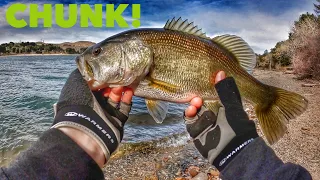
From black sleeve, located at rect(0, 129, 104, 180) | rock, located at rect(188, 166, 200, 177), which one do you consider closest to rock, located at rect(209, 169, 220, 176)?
rock, located at rect(188, 166, 200, 177)

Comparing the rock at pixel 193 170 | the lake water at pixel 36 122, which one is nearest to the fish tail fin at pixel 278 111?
the rock at pixel 193 170

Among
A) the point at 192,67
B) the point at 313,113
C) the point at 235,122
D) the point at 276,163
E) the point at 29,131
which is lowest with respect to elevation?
the point at 29,131

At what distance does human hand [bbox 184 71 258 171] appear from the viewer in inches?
85.5

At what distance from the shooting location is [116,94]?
8.00 feet

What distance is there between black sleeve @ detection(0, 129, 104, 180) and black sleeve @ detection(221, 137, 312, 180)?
0.81 meters

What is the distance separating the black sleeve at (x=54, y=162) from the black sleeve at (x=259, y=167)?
81cm

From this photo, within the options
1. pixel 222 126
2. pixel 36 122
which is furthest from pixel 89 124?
pixel 36 122

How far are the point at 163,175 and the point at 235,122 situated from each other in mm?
3775

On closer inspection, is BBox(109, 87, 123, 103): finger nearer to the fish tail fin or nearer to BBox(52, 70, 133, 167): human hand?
BBox(52, 70, 133, 167): human hand

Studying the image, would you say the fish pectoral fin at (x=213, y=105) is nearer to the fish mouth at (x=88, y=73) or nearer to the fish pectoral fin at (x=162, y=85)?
the fish pectoral fin at (x=162, y=85)

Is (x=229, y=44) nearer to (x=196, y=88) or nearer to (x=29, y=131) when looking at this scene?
(x=196, y=88)

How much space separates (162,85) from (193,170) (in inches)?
141

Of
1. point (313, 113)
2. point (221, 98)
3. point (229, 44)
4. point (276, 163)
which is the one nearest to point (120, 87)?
point (221, 98)

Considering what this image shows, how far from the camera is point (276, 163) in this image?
1833 mm
